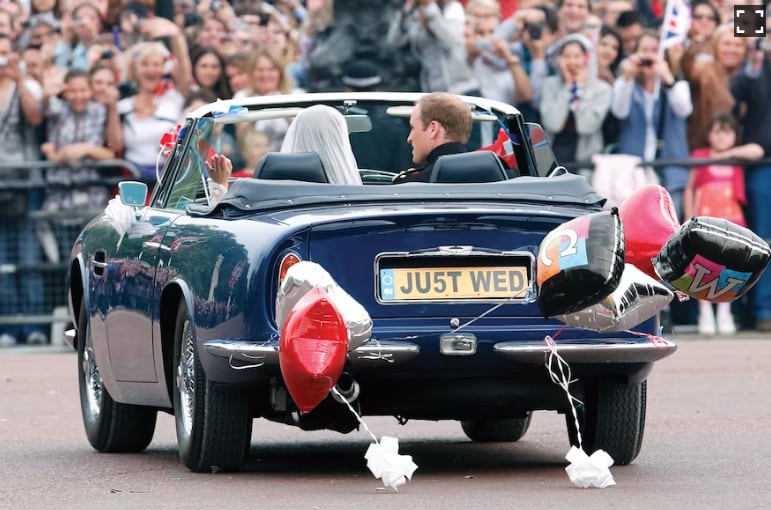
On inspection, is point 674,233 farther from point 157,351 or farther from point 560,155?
point 560,155

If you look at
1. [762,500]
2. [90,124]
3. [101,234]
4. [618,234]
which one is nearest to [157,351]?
[101,234]

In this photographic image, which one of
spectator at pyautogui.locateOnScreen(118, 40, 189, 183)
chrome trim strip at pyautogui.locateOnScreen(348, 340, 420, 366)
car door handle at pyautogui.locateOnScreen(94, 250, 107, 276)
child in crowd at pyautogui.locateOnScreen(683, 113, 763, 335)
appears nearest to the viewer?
chrome trim strip at pyautogui.locateOnScreen(348, 340, 420, 366)

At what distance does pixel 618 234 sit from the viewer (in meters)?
6.97

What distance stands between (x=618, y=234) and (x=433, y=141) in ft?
5.59

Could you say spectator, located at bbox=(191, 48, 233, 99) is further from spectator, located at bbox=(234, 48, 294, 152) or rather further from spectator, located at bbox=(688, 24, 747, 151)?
spectator, located at bbox=(688, 24, 747, 151)

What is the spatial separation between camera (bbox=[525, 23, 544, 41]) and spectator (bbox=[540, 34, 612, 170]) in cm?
40

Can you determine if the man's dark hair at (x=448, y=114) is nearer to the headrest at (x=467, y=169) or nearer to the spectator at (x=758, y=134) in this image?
the headrest at (x=467, y=169)

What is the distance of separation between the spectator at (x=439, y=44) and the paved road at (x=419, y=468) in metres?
5.40

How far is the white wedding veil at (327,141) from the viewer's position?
8.27 meters

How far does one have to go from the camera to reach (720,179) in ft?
57.9

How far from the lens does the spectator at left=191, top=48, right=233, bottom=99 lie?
17.3m

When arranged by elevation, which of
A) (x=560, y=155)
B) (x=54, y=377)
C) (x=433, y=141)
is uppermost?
(x=433, y=141)

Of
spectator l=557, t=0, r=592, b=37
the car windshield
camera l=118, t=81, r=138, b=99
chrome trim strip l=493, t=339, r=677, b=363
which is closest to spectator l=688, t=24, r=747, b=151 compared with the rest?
spectator l=557, t=0, r=592, b=37

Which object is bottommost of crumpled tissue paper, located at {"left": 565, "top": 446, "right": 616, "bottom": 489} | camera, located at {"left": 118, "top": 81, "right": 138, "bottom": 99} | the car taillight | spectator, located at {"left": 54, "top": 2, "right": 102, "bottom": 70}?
crumpled tissue paper, located at {"left": 565, "top": 446, "right": 616, "bottom": 489}
